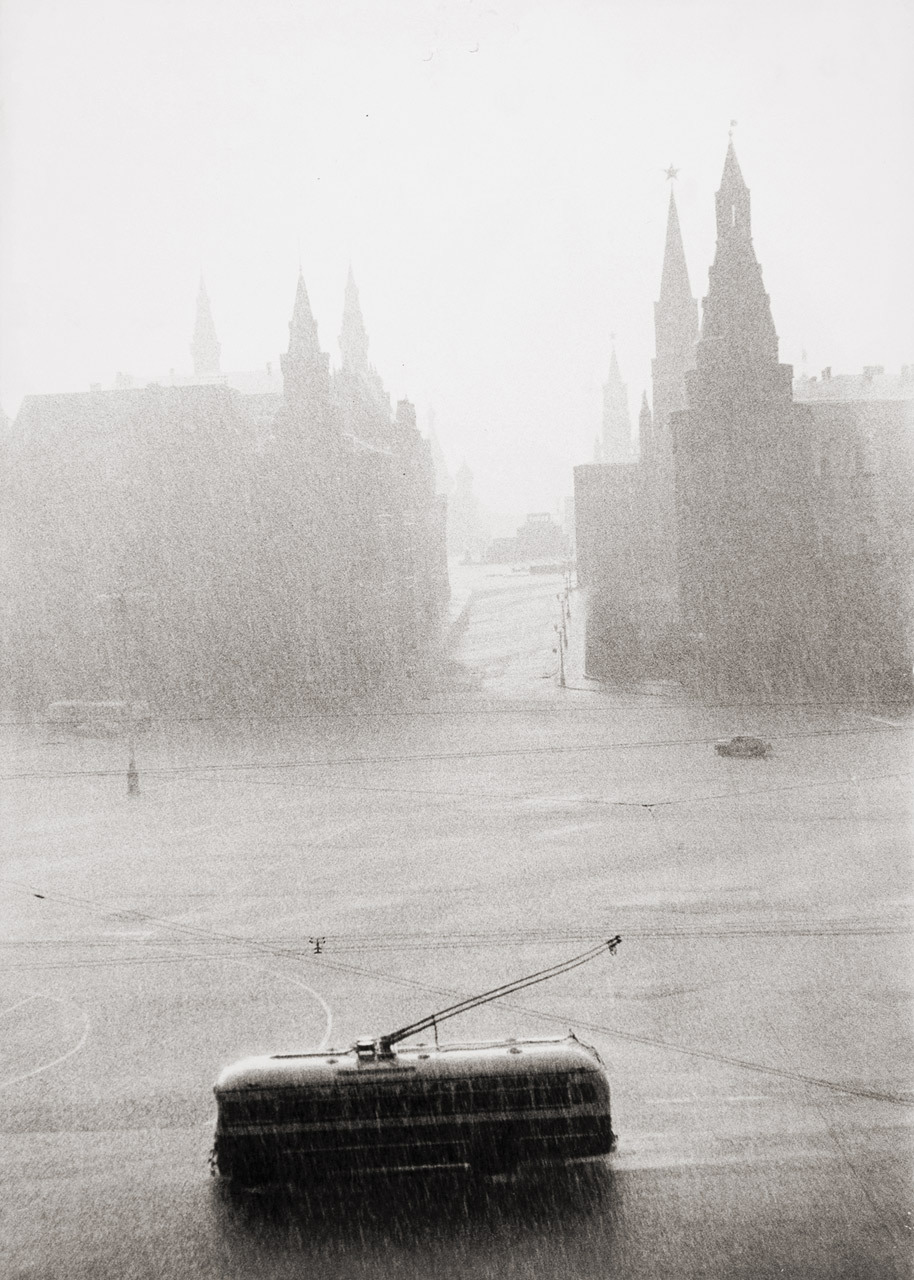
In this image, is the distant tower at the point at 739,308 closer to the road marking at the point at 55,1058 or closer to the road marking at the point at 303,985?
the road marking at the point at 303,985

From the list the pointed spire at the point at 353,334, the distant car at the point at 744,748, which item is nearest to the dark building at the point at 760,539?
the distant car at the point at 744,748

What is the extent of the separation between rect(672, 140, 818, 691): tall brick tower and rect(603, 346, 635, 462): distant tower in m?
115

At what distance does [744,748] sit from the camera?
145 ft

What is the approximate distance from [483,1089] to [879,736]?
35389 mm

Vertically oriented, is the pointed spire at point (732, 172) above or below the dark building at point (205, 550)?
above

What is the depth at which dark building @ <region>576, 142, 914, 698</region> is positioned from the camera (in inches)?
2539

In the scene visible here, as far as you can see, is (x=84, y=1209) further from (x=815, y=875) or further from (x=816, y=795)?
(x=816, y=795)

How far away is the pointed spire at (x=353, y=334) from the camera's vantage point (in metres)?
141

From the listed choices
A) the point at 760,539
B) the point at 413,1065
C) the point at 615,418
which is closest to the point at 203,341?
the point at 615,418

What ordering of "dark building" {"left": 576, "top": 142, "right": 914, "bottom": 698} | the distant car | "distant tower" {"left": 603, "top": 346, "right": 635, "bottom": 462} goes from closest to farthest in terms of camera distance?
the distant car → "dark building" {"left": 576, "top": 142, "right": 914, "bottom": 698} → "distant tower" {"left": 603, "top": 346, "right": 635, "bottom": 462}

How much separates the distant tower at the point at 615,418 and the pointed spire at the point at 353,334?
180 feet

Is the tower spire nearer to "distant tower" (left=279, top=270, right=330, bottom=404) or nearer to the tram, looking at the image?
"distant tower" (left=279, top=270, right=330, bottom=404)

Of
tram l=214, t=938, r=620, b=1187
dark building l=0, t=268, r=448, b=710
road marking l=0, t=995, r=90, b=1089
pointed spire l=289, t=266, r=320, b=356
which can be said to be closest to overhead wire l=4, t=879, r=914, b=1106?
road marking l=0, t=995, r=90, b=1089

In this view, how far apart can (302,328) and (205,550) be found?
15.4 meters
